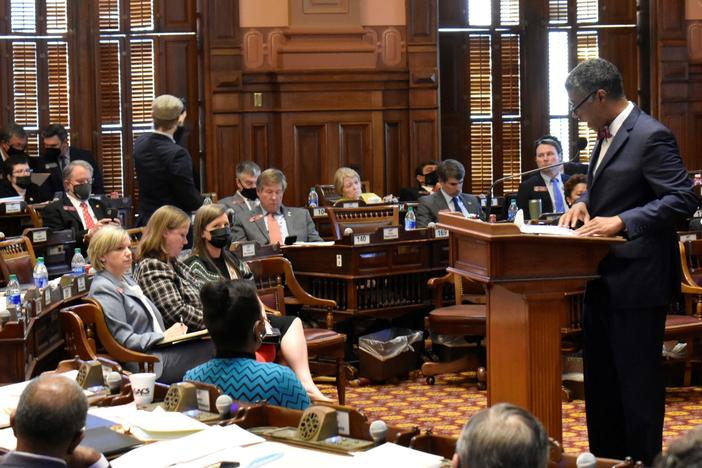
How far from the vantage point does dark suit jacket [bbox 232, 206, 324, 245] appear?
803 centimetres

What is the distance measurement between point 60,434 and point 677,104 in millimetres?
10947

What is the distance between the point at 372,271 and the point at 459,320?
0.81 metres

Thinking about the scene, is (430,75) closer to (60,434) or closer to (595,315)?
(595,315)

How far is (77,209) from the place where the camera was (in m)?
8.48

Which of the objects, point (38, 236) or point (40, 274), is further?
point (38, 236)

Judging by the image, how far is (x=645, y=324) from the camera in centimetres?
372

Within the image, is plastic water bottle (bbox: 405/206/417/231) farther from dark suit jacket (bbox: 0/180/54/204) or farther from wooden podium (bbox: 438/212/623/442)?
wooden podium (bbox: 438/212/623/442)

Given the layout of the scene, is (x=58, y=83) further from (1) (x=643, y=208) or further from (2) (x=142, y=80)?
(1) (x=643, y=208)

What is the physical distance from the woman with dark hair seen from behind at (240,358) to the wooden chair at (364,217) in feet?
13.8

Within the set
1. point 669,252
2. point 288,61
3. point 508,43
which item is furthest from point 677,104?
point 669,252

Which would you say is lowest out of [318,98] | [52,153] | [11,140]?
[52,153]

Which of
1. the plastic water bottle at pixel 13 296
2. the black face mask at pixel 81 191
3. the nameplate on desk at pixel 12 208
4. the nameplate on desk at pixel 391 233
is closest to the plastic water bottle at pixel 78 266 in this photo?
the plastic water bottle at pixel 13 296

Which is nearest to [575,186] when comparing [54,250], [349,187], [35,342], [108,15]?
[349,187]

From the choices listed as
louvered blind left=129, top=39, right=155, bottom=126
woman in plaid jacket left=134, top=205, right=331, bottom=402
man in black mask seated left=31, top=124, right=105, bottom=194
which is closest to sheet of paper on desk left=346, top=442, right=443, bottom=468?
woman in plaid jacket left=134, top=205, right=331, bottom=402
